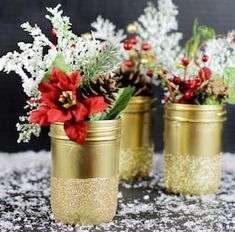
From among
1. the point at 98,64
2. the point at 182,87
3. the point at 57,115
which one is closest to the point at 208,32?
the point at 182,87

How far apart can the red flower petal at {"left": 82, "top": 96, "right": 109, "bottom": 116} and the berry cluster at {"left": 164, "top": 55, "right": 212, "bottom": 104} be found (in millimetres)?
287

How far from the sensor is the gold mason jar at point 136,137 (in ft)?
4.36

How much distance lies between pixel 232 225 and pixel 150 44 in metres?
0.53

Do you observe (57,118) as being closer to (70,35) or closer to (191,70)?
(70,35)

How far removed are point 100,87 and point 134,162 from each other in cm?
39

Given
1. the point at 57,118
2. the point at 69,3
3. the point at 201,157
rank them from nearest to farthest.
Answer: the point at 57,118 → the point at 201,157 → the point at 69,3

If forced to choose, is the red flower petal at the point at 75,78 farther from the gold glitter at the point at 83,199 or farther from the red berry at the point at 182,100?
the red berry at the point at 182,100

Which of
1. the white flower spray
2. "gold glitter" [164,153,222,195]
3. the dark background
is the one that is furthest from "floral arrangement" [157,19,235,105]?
the dark background

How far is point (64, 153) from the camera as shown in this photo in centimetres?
100

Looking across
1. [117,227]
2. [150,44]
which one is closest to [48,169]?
[150,44]

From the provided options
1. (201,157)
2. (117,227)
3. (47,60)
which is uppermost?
(47,60)

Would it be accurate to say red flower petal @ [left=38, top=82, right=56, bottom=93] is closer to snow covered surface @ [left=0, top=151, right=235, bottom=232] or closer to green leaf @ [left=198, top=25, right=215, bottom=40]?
snow covered surface @ [left=0, top=151, right=235, bottom=232]

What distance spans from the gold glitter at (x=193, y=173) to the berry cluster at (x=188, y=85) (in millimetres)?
116

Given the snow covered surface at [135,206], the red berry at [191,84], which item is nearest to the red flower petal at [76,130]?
the snow covered surface at [135,206]
